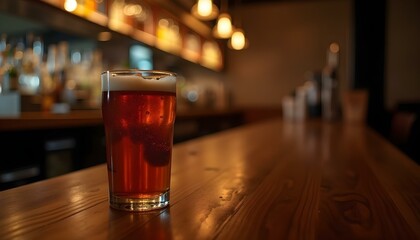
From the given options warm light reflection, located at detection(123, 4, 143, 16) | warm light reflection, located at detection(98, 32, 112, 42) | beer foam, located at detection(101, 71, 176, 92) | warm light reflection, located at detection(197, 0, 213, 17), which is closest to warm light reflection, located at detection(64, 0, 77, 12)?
warm light reflection, located at detection(98, 32, 112, 42)

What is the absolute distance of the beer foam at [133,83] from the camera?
51 cm

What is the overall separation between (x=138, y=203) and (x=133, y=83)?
0.15m

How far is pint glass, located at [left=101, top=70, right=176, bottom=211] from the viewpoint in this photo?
50cm

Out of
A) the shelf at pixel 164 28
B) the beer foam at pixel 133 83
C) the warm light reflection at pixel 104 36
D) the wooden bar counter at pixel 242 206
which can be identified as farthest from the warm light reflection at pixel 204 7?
the beer foam at pixel 133 83

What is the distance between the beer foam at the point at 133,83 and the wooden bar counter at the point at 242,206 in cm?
15

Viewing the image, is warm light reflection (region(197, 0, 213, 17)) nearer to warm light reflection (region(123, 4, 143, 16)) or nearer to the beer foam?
warm light reflection (region(123, 4, 143, 16))

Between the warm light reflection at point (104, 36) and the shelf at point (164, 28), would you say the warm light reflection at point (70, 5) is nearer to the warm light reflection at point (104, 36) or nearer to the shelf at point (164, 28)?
the shelf at point (164, 28)

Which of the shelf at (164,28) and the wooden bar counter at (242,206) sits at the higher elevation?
the shelf at (164,28)

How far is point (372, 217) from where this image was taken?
0.45 m

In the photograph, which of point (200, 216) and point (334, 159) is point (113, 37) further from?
point (200, 216)

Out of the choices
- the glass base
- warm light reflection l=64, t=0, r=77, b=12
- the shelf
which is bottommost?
the glass base

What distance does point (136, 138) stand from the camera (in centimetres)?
50

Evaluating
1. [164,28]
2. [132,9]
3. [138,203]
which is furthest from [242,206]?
[164,28]

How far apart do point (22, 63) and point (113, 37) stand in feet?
2.81
